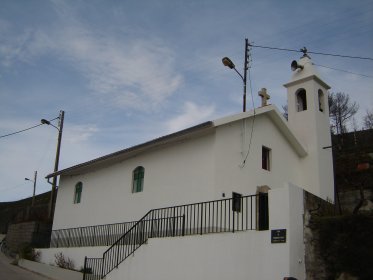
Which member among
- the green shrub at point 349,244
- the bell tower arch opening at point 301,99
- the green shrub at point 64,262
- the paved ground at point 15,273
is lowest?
the paved ground at point 15,273

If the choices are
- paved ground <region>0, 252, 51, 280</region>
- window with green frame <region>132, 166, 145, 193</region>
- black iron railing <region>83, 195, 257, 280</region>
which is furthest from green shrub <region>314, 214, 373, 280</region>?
paved ground <region>0, 252, 51, 280</region>

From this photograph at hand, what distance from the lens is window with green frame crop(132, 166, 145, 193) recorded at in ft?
61.3

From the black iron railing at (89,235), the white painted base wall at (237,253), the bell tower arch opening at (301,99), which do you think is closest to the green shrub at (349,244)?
A: the white painted base wall at (237,253)

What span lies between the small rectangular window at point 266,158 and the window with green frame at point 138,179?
204 inches

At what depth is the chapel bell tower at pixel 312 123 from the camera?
66.1ft

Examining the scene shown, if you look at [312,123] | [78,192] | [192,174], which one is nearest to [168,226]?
[192,174]

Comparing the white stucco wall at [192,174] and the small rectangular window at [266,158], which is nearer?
the white stucco wall at [192,174]

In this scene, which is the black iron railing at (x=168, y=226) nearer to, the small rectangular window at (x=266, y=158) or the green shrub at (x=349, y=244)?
the small rectangular window at (x=266, y=158)

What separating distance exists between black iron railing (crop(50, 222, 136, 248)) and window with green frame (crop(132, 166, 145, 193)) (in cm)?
159

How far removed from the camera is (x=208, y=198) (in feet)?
50.5

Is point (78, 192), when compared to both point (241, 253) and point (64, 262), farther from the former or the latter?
point (241, 253)

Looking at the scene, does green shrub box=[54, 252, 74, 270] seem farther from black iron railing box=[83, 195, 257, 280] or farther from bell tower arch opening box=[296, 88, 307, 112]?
bell tower arch opening box=[296, 88, 307, 112]

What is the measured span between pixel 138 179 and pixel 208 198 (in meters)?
4.60

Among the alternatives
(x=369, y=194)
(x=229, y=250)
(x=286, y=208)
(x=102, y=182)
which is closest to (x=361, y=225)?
(x=286, y=208)
